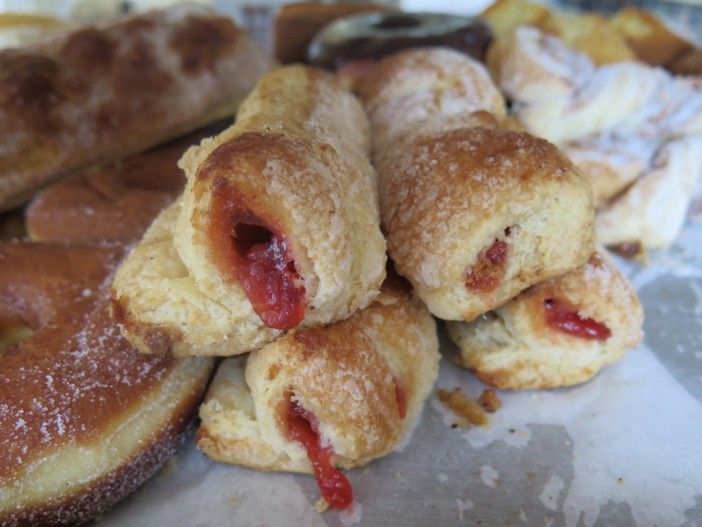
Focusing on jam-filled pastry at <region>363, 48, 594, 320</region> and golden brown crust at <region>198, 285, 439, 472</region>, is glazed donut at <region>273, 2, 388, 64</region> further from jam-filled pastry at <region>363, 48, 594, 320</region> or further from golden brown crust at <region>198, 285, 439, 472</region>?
golden brown crust at <region>198, 285, 439, 472</region>

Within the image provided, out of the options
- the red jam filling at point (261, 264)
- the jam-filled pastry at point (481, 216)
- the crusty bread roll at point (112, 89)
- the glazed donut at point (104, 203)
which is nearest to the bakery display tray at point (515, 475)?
the jam-filled pastry at point (481, 216)

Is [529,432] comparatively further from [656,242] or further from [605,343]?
[656,242]

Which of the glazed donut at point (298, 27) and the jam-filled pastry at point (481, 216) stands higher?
the jam-filled pastry at point (481, 216)

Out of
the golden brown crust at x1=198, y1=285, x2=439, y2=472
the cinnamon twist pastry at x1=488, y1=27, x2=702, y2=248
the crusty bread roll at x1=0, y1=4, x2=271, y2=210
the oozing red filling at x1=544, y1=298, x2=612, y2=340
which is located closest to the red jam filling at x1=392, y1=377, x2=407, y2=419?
the golden brown crust at x1=198, y1=285, x2=439, y2=472

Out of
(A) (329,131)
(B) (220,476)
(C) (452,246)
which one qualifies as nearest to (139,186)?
(A) (329,131)

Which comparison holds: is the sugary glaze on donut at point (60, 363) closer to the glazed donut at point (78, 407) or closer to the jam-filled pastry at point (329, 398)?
the glazed donut at point (78, 407)

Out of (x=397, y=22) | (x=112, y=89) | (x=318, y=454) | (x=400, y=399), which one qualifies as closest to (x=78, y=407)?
(x=318, y=454)
